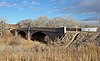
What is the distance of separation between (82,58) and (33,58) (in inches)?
66.3

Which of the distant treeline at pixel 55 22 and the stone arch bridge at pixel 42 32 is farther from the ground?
the distant treeline at pixel 55 22

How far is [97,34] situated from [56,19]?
3620 cm

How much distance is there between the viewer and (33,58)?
7453mm

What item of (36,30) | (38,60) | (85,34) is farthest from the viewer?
(36,30)

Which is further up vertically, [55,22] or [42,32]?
[55,22]

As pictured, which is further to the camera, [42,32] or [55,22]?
[55,22]

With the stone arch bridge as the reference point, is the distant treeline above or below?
above

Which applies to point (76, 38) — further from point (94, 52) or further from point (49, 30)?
point (94, 52)

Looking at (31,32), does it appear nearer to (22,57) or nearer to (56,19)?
(56,19)

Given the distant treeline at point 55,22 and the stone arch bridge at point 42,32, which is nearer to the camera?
the stone arch bridge at point 42,32

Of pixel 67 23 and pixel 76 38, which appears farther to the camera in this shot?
pixel 67 23

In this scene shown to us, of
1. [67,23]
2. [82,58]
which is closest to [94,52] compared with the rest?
[82,58]

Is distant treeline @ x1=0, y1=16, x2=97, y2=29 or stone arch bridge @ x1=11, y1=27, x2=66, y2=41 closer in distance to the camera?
stone arch bridge @ x1=11, y1=27, x2=66, y2=41

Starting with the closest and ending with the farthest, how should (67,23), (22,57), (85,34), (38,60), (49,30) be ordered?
(38,60) < (22,57) < (85,34) < (49,30) < (67,23)
